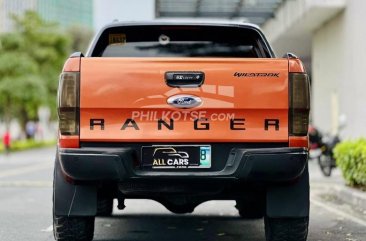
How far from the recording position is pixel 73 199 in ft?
18.2

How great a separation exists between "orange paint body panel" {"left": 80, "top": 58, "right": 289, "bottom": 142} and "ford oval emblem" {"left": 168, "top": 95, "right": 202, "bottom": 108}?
0.03 m

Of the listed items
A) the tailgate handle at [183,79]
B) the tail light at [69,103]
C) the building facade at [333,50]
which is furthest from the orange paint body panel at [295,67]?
the building facade at [333,50]

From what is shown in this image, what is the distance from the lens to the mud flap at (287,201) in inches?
219

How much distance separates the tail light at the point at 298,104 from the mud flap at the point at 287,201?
0.42 metres

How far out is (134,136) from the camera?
532 cm

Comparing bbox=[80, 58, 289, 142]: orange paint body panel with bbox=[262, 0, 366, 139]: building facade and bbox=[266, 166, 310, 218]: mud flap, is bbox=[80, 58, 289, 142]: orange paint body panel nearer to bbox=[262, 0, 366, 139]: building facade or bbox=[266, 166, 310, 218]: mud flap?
bbox=[266, 166, 310, 218]: mud flap

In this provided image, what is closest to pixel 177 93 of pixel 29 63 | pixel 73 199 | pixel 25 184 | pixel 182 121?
pixel 182 121

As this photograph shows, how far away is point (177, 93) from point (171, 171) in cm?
59

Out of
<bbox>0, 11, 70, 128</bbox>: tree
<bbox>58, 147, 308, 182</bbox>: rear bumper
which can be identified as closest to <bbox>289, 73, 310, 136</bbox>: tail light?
<bbox>58, 147, 308, 182</bbox>: rear bumper

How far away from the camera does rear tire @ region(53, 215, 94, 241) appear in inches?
230

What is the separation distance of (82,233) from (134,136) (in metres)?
1.14

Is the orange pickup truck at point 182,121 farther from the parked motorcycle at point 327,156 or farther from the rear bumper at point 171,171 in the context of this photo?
the parked motorcycle at point 327,156

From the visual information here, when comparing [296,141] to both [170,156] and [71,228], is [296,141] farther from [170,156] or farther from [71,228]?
[71,228]

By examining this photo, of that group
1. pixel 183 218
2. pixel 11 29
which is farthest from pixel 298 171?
pixel 11 29
